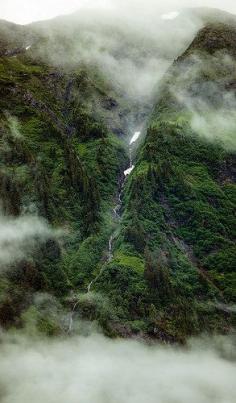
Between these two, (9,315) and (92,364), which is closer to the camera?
(92,364)

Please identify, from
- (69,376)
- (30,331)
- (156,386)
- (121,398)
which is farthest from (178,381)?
(30,331)

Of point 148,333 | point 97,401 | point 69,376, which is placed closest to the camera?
point 97,401

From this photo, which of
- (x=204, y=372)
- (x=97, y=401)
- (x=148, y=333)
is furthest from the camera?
(x=148, y=333)

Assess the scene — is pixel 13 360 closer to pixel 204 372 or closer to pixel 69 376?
pixel 69 376

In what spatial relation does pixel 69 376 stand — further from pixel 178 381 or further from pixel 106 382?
pixel 178 381

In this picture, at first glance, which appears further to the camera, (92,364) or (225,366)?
(225,366)

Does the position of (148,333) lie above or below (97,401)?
below

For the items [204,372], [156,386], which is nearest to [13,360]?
[156,386]

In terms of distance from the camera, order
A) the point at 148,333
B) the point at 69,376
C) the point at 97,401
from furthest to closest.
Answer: the point at 148,333 → the point at 69,376 → the point at 97,401

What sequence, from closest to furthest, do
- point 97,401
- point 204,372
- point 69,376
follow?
1. point 97,401
2. point 69,376
3. point 204,372
